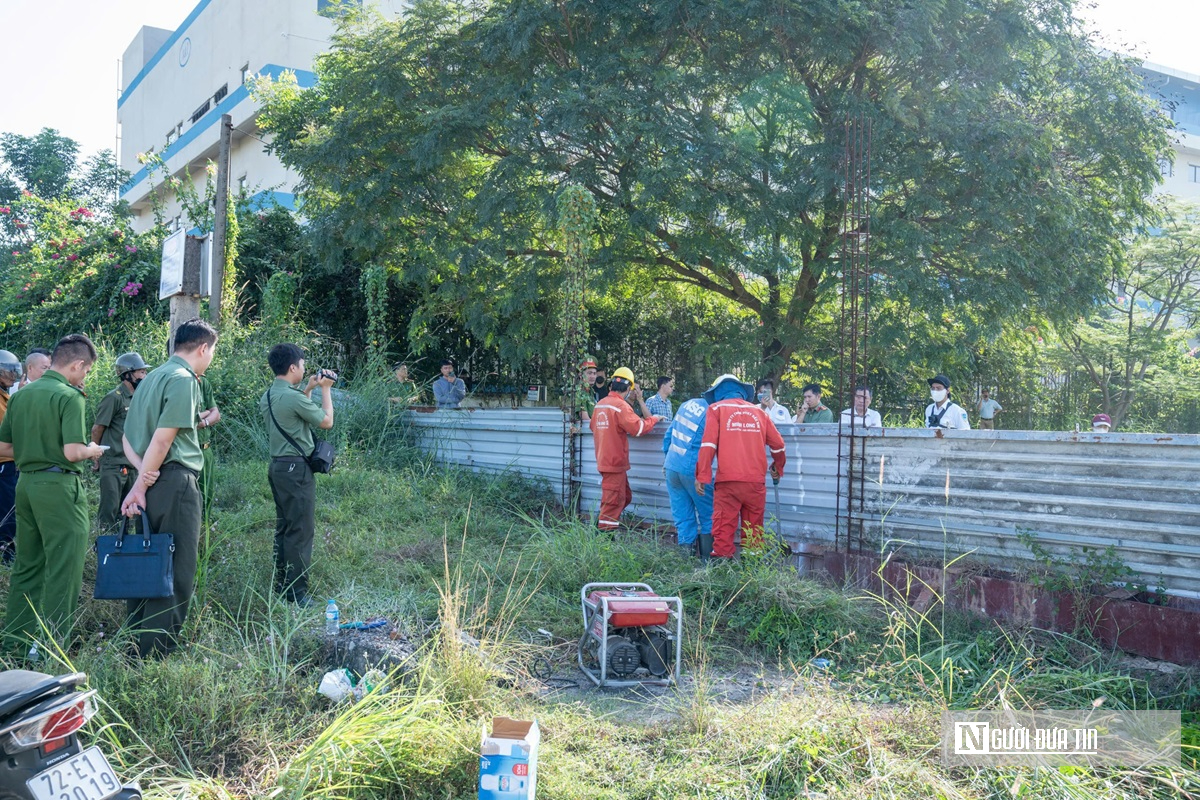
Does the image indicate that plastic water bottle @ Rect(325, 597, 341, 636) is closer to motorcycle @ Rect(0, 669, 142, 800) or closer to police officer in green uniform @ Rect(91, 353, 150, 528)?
motorcycle @ Rect(0, 669, 142, 800)

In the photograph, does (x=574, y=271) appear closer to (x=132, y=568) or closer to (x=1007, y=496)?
(x=1007, y=496)

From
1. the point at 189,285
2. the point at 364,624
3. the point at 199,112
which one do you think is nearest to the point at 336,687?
the point at 364,624

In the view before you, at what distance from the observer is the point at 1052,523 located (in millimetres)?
6152

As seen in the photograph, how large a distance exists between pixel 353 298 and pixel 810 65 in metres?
10.6

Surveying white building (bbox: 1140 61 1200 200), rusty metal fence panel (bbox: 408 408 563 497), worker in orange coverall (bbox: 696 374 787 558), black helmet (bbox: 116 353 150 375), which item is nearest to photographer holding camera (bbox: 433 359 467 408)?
rusty metal fence panel (bbox: 408 408 563 497)

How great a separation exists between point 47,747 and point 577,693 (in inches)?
110

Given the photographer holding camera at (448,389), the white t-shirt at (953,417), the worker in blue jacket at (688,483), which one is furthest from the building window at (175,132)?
the white t-shirt at (953,417)

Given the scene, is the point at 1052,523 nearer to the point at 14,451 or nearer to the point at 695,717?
the point at 695,717

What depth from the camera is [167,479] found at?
489 cm

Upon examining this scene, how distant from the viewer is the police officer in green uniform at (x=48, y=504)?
204 inches

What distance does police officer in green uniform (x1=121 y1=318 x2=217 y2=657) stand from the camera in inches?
188

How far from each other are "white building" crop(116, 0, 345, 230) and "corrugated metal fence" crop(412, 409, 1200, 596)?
61.2 feet

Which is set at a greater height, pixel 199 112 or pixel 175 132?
pixel 175 132

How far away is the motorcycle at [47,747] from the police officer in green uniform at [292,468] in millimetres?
3143
